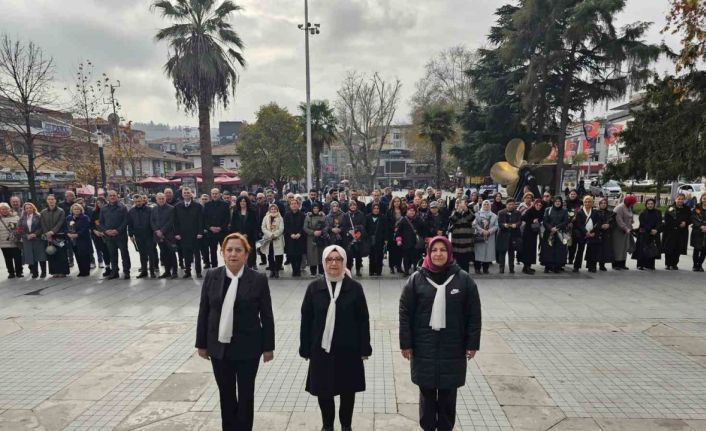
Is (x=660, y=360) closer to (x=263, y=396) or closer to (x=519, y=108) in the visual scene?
(x=263, y=396)

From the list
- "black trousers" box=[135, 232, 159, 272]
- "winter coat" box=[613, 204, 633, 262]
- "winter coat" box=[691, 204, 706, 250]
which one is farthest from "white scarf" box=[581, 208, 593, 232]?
"black trousers" box=[135, 232, 159, 272]

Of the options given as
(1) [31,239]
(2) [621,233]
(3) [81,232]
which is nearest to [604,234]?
(2) [621,233]

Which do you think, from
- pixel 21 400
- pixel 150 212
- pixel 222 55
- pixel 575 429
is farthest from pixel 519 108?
pixel 21 400

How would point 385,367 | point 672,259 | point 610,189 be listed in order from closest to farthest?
point 385,367
point 672,259
point 610,189

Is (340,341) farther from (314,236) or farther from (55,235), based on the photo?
(55,235)

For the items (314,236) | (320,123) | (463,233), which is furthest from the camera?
(320,123)

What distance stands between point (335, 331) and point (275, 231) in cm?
620

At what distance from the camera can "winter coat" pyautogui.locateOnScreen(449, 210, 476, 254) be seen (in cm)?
873

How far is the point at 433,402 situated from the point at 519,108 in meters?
27.1

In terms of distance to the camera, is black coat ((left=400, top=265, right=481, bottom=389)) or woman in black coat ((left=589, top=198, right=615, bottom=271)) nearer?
black coat ((left=400, top=265, right=481, bottom=389))

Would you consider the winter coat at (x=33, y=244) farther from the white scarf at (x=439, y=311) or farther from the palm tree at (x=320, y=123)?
the palm tree at (x=320, y=123)

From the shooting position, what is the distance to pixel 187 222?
9156 mm

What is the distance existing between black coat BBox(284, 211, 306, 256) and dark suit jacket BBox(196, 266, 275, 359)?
5.98m

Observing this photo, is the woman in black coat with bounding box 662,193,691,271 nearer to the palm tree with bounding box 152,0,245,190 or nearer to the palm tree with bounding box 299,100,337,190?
the palm tree with bounding box 152,0,245,190
